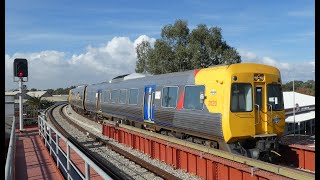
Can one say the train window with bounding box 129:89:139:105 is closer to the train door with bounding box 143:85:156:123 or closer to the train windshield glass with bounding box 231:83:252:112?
the train door with bounding box 143:85:156:123

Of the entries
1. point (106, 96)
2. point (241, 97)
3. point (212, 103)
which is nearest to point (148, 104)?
point (212, 103)

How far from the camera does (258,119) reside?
36.6 feet

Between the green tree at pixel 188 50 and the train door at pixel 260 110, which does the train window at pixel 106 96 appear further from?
the green tree at pixel 188 50

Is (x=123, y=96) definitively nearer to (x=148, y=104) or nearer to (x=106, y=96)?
(x=148, y=104)

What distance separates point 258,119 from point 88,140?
10178 millimetres

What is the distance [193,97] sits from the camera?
12.5 m

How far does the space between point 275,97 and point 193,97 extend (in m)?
2.63

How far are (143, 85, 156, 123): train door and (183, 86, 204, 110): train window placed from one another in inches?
134

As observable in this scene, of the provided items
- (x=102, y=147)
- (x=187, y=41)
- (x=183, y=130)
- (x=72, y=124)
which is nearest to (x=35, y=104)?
(x=72, y=124)

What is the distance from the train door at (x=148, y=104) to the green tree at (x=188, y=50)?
27312 millimetres

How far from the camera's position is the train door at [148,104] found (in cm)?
1636

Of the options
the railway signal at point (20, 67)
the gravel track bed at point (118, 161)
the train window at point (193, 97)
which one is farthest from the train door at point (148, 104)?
the railway signal at point (20, 67)
